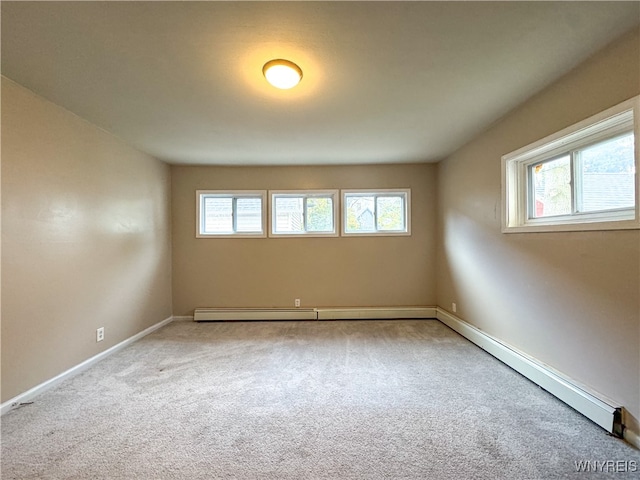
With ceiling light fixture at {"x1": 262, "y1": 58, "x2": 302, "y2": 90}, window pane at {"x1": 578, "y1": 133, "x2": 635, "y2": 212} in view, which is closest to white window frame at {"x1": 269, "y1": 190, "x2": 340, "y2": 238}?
ceiling light fixture at {"x1": 262, "y1": 58, "x2": 302, "y2": 90}

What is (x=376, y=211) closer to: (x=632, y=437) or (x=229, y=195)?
(x=229, y=195)

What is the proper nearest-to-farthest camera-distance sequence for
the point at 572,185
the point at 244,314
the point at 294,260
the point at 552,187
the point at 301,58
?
the point at 301,58, the point at 572,185, the point at 552,187, the point at 244,314, the point at 294,260

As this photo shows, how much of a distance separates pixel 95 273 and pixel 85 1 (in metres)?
2.39

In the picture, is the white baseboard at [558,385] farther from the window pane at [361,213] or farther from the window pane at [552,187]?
the window pane at [361,213]

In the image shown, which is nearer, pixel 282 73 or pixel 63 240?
pixel 282 73

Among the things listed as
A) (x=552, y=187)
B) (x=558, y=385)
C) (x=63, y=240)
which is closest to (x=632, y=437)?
(x=558, y=385)

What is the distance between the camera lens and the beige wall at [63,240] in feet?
6.61

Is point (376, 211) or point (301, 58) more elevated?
point (301, 58)

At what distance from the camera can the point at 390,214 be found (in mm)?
4430

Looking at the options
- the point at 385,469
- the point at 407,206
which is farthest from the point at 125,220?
the point at 407,206

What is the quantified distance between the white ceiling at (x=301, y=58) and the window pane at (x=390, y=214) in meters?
1.59

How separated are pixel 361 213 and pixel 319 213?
2.24ft

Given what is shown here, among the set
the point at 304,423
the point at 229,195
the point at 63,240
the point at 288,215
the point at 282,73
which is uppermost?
the point at 282,73

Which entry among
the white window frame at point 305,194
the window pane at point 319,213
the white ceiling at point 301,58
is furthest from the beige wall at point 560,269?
the window pane at point 319,213
